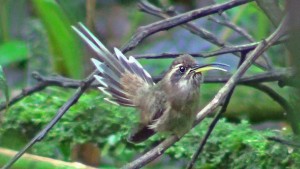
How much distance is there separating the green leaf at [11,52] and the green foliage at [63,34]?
16.8 inches

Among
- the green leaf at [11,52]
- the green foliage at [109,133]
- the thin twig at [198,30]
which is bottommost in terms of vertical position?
the green foliage at [109,133]

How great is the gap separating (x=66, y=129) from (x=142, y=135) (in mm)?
984

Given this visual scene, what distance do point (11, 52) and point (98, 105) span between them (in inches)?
51.8

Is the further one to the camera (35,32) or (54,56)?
(35,32)

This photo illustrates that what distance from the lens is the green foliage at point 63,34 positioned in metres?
3.74

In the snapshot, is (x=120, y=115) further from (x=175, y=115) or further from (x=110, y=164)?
(x=175, y=115)

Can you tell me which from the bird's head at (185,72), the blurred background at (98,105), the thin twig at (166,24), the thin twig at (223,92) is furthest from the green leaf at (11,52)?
the thin twig at (223,92)

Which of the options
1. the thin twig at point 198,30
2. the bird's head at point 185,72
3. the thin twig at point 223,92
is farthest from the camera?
the thin twig at point 198,30

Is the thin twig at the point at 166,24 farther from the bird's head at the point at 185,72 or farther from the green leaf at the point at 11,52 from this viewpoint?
the green leaf at the point at 11,52

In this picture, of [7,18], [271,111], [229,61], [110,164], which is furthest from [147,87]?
[7,18]

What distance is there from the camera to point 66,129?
3.06m

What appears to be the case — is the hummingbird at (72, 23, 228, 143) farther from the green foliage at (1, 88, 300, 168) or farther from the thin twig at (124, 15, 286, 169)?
the green foliage at (1, 88, 300, 168)

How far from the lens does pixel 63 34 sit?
3811mm

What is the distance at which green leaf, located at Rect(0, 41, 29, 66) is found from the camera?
14.0ft
